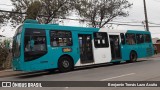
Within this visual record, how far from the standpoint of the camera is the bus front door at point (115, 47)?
886 inches

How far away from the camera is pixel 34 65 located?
17156 millimetres

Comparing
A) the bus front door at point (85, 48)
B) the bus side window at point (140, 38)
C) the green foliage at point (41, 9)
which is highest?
the green foliage at point (41, 9)

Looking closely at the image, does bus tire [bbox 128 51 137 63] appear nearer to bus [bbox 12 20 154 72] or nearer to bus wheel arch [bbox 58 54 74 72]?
bus [bbox 12 20 154 72]

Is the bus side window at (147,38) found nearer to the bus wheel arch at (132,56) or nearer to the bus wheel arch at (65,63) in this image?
the bus wheel arch at (132,56)

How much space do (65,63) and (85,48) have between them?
6.76 feet

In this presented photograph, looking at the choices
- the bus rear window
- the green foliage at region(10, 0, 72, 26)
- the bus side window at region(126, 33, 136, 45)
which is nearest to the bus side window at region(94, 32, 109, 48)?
the bus side window at region(126, 33, 136, 45)

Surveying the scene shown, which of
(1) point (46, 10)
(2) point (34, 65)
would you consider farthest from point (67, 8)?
(2) point (34, 65)

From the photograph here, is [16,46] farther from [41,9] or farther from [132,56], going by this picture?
[41,9]

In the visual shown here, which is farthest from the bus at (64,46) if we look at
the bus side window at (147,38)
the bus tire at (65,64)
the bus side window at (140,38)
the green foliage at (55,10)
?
the green foliage at (55,10)

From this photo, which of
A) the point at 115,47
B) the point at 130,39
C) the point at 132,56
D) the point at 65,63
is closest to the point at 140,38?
the point at 130,39

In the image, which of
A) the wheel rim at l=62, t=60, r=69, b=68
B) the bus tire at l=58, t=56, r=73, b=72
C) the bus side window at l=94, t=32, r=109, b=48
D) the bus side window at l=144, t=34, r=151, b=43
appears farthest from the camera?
the bus side window at l=144, t=34, r=151, b=43

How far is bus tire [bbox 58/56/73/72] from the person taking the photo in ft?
61.1

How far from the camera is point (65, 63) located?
18.9 meters

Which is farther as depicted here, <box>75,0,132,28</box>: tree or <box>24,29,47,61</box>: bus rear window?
<box>75,0,132,28</box>: tree
